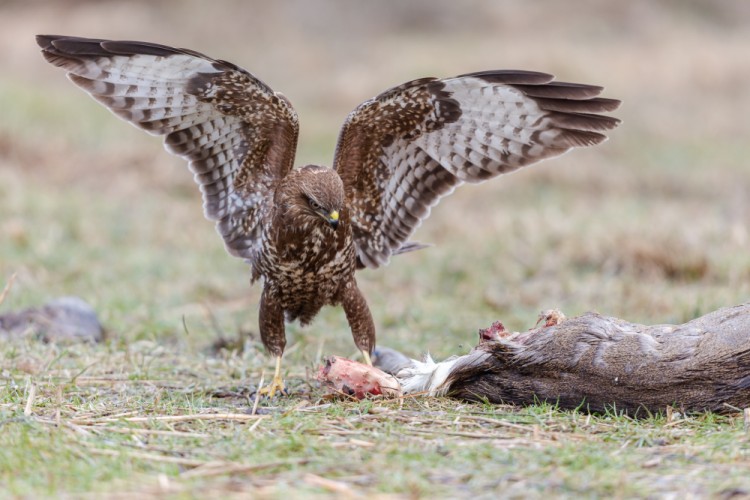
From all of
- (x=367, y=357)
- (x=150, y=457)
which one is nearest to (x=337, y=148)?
(x=367, y=357)

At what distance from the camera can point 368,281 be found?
28.2ft

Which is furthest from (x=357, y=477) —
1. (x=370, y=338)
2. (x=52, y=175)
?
(x=52, y=175)

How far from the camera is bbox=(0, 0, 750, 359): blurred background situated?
7.37 metres

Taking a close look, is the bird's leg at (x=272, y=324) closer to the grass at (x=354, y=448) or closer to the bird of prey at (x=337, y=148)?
the bird of prey at (x=337, y=148)

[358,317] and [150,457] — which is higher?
[358,317]

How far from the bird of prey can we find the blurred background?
0.91 m

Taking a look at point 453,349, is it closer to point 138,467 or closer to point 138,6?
point 138,467

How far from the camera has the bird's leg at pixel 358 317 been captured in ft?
16.6

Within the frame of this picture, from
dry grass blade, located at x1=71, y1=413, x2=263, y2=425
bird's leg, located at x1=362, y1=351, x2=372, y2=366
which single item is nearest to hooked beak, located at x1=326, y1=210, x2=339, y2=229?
bird's leg, located at x1=362, y1=351, x2=372, y2=366

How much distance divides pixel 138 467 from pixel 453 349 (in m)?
2.80

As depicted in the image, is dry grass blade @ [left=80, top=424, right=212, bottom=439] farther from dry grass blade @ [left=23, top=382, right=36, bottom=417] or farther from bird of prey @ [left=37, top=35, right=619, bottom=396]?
bird of prey @ [left=37, top=35, right=619, bottom=396]

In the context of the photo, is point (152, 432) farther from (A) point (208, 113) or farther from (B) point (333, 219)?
(A) point (208, 113)

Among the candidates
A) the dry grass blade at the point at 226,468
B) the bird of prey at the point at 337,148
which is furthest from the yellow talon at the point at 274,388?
the dry grass blade at the point at 226,468

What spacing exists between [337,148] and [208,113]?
70cm
